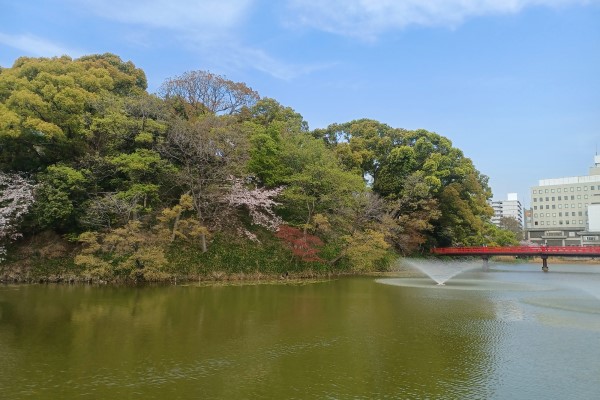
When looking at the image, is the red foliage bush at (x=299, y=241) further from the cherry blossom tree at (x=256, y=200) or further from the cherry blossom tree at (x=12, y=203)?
the cherry blossom tree at (x=12, y=203)

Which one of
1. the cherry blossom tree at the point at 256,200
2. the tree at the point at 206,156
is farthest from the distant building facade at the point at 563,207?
the tree at the point at 206,156

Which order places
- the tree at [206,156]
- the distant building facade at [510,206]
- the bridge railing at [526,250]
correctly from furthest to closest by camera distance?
the distant building facade at [510,206] → the bridge railing at [526,250] → the tree at [206,156]

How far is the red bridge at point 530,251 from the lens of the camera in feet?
112

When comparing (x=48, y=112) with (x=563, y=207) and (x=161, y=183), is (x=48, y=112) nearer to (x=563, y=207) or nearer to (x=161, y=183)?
(x=161, y=183)

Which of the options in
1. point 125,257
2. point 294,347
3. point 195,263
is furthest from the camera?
point 195,263

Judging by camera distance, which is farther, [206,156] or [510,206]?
[510,206]

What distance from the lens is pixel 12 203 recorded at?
766 inches

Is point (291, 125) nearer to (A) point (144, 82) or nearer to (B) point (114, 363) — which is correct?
(A) point (144, 82)

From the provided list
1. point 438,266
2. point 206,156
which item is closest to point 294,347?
point 206,156

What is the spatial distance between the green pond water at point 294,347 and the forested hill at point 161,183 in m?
5.24

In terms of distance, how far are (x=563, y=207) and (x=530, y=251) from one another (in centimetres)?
5576

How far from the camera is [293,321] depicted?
39.2ft

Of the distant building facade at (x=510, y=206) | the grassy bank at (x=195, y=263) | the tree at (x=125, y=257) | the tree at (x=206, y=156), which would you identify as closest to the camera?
the tree at (x=125, y=257)

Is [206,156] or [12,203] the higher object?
[206,156]
